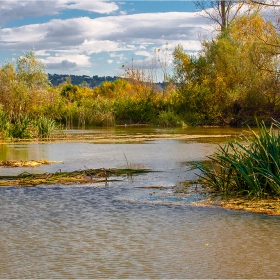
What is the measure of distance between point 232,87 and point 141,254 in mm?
32046

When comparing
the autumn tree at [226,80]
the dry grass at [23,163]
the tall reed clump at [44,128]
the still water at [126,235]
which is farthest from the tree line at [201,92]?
the still water at [126,235]

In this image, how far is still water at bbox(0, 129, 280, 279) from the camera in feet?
16.0

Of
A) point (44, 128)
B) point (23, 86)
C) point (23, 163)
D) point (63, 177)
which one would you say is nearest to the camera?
point (63, 177)

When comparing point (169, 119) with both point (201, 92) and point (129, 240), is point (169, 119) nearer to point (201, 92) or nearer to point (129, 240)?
point (201, 92)

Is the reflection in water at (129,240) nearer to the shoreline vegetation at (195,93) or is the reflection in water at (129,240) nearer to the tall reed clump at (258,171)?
the tall reed clump at (258,171)

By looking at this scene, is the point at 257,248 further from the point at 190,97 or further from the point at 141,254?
the point at 190,97

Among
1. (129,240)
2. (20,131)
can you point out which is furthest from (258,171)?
(20,131)

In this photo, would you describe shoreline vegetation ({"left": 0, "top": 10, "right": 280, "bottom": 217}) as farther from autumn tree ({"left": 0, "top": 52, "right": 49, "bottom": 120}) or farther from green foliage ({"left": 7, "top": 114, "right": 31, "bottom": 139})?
green foliage ({"left": 7, "top": 114, "right": 31, "bottom": 139})

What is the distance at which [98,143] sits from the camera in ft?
62.9

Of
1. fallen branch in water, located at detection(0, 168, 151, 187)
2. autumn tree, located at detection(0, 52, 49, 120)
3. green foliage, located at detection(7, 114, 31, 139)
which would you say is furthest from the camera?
autumn tree, located at detection(0, 52, 49, 120)

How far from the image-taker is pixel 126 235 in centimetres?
599

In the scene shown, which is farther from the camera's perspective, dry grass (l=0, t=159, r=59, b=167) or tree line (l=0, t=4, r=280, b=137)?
tree line (l=0, t=4, r=280, b=137)

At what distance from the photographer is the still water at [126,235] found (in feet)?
16.0

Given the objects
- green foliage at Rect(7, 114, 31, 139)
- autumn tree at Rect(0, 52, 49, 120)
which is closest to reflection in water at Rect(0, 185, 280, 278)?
green foliage at Rect(7, 114, 31, 139)
